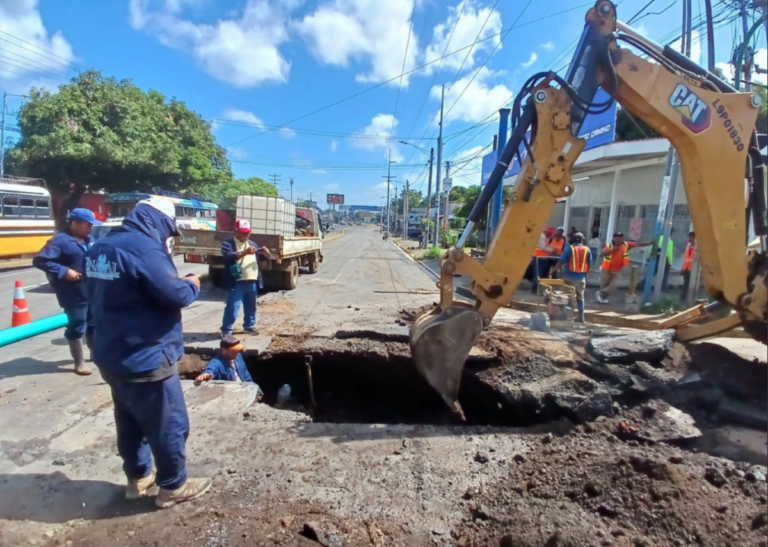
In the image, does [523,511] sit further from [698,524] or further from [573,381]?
[573,381]

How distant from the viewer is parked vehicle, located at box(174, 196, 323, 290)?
386 inches

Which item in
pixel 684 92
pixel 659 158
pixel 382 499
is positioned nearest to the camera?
pixel 382 499

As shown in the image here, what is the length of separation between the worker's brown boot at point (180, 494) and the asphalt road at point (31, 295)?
6.36 m

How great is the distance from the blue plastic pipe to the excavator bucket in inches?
219

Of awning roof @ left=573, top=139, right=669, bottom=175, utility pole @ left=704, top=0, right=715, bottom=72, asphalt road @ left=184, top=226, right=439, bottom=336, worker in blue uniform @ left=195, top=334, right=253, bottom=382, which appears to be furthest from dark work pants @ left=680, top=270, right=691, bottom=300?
worker in blue uniform @ left=195, top=334, right=253, bottom=382

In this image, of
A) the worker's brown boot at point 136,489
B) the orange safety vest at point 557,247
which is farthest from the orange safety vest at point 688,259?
the worker's brown boot at point 136,489

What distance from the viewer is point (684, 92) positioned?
12.7ft

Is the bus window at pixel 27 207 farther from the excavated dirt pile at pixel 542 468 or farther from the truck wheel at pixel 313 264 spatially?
the excavated dirt pile at pixel 542 468

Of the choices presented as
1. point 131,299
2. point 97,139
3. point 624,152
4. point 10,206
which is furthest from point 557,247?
point 97,139

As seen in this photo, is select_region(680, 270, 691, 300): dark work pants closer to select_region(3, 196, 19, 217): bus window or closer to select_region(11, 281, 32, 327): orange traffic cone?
select_region(11, 281, 32, 327): orange traffic cone

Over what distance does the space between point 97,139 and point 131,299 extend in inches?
971

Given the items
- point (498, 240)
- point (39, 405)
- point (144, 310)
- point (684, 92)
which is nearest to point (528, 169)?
point (498, 240)

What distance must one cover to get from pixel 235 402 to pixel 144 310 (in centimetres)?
191

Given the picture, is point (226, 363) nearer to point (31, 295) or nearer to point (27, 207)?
point (31, 295)
